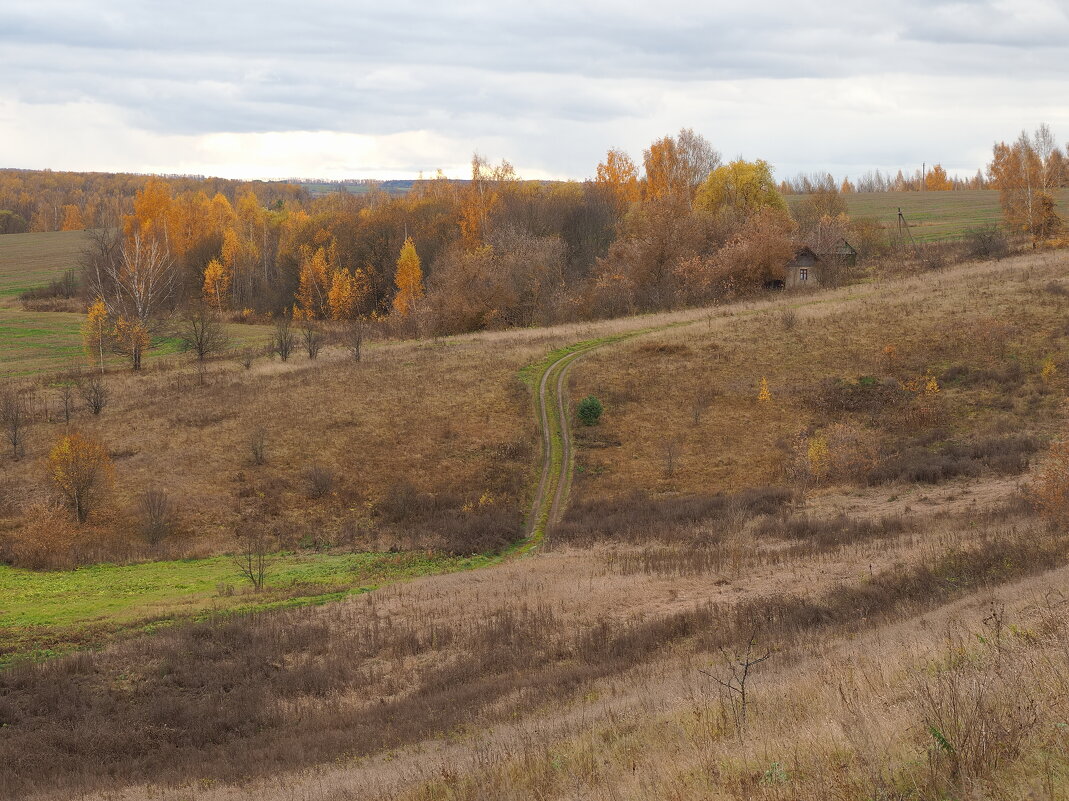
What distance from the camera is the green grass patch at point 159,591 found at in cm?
1861

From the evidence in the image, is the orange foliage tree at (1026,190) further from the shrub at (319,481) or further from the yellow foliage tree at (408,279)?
the shrub at (319,481)

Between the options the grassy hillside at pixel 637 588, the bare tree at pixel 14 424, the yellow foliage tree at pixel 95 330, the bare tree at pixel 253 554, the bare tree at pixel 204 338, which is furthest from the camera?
the bare tree at pixel 204 338

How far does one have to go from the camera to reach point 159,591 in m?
22.6

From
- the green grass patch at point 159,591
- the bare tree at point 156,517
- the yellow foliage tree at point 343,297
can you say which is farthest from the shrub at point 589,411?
the yellow foliage tree at point 343,297

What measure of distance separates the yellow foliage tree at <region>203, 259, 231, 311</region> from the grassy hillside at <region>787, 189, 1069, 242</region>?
69082 millimetres

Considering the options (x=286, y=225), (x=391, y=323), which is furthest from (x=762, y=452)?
(x=286, y=225)

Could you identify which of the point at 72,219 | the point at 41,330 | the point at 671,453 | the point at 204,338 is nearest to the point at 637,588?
the point at 671,453

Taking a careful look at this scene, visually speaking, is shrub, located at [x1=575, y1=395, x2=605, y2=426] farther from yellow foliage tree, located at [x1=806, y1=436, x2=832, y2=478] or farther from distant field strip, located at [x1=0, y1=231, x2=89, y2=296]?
distant field strip, located at [x1=0, y1=231, x2=89, y2=296]

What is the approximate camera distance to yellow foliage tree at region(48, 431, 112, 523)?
29.0 meters

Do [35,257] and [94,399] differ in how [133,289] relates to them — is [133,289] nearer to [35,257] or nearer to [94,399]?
[94,399]

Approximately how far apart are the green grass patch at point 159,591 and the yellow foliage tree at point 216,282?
72.6 meters

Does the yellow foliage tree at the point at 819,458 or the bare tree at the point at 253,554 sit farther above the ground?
the yellow foliage tree at the point at 819,458

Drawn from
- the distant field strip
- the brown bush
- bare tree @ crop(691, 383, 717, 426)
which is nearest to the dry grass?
bare tree @ crop(691, 383, 717, 426)

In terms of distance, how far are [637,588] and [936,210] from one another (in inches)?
4268
